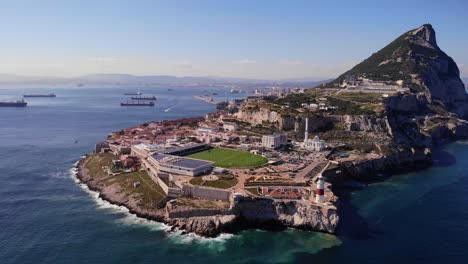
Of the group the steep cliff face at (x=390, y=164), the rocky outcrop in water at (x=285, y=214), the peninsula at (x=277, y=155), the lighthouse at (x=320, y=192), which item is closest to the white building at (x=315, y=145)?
the peninsula at (x=277, y=155)

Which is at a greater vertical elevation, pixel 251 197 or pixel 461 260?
pixel 251 197

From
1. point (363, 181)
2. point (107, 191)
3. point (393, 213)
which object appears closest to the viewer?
point (393, 213)

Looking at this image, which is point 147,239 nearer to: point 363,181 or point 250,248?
point 250,248

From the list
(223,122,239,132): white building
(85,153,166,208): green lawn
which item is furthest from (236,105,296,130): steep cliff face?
(85,153,166,208): green lawn

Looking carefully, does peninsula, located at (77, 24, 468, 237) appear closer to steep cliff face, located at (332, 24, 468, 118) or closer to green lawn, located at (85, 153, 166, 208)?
green lawn, located at (85, 153, 166, 208)

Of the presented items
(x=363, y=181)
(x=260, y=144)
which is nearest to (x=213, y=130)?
(x=260, y=144)

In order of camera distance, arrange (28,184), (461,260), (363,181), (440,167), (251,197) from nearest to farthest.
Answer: (461,260), (251,197), (28,184), (363,181), (440,167)

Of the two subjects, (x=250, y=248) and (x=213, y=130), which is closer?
(x=250, y=248)
